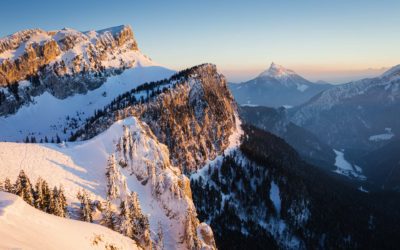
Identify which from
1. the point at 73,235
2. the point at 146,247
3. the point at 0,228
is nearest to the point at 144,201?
the point at 146,247

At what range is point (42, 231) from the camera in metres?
47.9

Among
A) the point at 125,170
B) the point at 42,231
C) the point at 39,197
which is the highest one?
the point at 42,231

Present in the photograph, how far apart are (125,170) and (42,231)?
130ft

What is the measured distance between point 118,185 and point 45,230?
1145 inches

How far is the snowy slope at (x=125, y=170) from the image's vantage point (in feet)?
243

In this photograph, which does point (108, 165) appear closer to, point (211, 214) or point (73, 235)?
point (73, 235)

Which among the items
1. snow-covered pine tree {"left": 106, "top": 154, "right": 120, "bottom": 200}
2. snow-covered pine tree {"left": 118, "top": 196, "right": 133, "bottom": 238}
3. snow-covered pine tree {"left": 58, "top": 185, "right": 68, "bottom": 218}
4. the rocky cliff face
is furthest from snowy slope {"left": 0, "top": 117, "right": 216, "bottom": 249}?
snow-covered pine tree {"left": 118, "top": 196, "right": 133, "bottom": 238}

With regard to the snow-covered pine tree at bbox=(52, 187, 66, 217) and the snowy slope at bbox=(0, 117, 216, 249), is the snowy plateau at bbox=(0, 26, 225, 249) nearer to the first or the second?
the snowy slope at bbox=(0, 117, 216, 249)

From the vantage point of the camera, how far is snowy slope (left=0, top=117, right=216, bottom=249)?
7400 centimetres

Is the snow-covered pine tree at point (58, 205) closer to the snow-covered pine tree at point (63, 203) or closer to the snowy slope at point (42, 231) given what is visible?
the snow-covered pine tree at point (63, 203)

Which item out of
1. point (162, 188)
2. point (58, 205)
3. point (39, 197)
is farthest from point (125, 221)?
point (162, 188)

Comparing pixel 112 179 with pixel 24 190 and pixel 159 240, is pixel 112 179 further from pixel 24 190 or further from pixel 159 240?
pixel 24 190

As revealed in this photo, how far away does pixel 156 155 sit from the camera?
93.7 meters

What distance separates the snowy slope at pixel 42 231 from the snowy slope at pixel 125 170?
1363 centimetres
